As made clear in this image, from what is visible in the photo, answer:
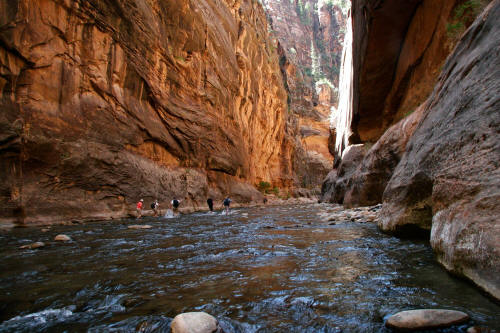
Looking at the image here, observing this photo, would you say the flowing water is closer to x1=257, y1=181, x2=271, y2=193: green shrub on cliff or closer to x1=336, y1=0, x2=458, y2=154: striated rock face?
x1=336, y1=0, x2=458, y2=154: striated rock face

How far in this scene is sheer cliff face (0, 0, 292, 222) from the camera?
8766mm

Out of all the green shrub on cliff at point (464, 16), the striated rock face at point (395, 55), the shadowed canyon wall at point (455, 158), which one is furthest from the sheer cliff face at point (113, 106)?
the green shrub on cliff at point (464, 16)

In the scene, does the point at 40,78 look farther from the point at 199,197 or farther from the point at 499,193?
the point at 499,193

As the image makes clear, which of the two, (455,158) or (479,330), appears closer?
(479,330)

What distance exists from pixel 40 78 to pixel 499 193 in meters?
12.3

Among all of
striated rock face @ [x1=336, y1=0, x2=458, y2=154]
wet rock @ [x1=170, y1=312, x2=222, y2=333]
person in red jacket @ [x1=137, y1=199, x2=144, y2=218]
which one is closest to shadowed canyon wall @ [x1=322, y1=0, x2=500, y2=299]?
striated rock face @ [x1=336, y1=0, x2=458, y2=154]

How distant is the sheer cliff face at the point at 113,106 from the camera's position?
345 inches

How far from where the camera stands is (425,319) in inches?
62.8

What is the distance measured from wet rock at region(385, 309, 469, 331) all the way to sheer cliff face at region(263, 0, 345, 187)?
38955 mm

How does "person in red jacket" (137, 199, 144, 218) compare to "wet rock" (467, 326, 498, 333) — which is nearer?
"wet rock" (467, 326, 498, 333)

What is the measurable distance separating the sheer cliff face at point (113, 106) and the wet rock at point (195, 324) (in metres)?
9.20

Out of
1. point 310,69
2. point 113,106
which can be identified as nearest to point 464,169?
point 113,106

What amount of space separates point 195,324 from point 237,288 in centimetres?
86

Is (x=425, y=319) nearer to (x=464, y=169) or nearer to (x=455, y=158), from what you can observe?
(x=464, y=169)
